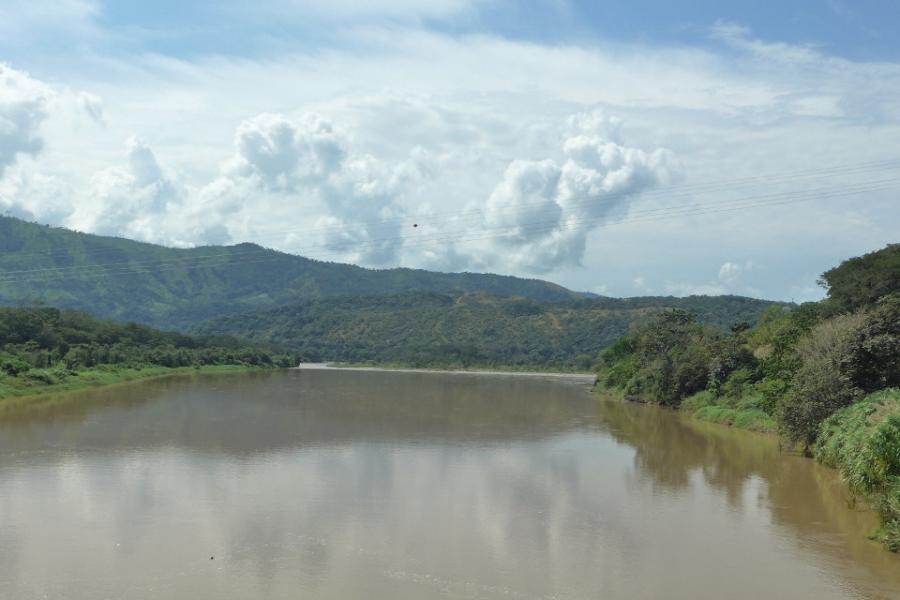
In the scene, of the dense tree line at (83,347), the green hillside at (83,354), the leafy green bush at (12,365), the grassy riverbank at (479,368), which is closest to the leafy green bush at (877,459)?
the green hillside at (83,354)

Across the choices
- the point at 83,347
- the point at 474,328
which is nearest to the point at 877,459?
the point at 83,347

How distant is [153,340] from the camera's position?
103 metres

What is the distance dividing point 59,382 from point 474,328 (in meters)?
106

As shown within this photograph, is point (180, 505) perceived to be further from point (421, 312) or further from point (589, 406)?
point (421, 312)

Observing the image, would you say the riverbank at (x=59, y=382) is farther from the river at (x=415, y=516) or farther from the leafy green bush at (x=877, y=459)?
the leafy green bush at (x=877, y=459)

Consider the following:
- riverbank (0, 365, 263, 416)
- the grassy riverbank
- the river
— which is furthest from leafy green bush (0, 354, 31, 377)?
the grassy riverbank

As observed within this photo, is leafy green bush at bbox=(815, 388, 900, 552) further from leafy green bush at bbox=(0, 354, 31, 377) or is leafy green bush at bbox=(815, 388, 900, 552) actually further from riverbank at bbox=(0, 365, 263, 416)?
leafy green bush at bbox=(0, 354, 31, 377)

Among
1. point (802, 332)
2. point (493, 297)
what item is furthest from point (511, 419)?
point (493, 297)

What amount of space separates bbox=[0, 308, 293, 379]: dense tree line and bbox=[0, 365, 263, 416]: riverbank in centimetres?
81

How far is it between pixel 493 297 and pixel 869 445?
169660mm

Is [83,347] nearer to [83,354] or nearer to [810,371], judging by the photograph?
[83,354]

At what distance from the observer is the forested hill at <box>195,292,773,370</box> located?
143250 millimetres

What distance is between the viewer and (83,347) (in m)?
76.0

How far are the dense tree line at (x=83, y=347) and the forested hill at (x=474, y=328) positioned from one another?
3898cm
